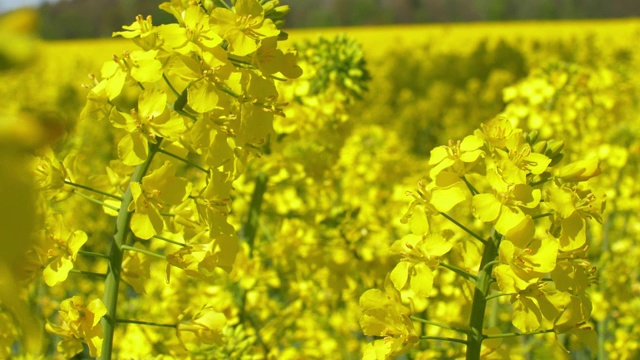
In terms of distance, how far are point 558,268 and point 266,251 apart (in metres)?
1.39

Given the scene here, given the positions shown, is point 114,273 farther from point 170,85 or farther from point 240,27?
point 240,27

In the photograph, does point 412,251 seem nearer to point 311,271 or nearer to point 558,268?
point 558,268

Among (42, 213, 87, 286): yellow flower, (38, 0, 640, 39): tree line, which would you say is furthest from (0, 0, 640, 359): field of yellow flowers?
(38, 0, 640, 39): tree line

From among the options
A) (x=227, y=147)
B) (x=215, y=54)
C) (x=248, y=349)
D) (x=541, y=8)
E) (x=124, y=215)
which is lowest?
(x=248, y=349)

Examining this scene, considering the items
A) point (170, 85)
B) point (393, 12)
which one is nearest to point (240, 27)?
point (170, 85)

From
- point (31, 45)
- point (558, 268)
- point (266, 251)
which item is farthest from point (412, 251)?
point (266, 251)

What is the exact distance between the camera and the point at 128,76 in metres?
1.36

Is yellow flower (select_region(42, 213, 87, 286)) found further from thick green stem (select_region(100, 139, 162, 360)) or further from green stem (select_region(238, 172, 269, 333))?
green stem (select_region(238, 172, 269, 333))

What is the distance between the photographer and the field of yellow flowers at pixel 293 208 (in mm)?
1289

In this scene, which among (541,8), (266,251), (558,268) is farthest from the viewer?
(541,8)

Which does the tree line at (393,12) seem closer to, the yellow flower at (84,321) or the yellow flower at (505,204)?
the yellow flower at (84,321)

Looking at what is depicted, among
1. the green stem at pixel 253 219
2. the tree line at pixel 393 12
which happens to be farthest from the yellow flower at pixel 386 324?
the tree line at pixel 393 12

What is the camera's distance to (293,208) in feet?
8.90

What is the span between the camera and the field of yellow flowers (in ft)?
4.23
